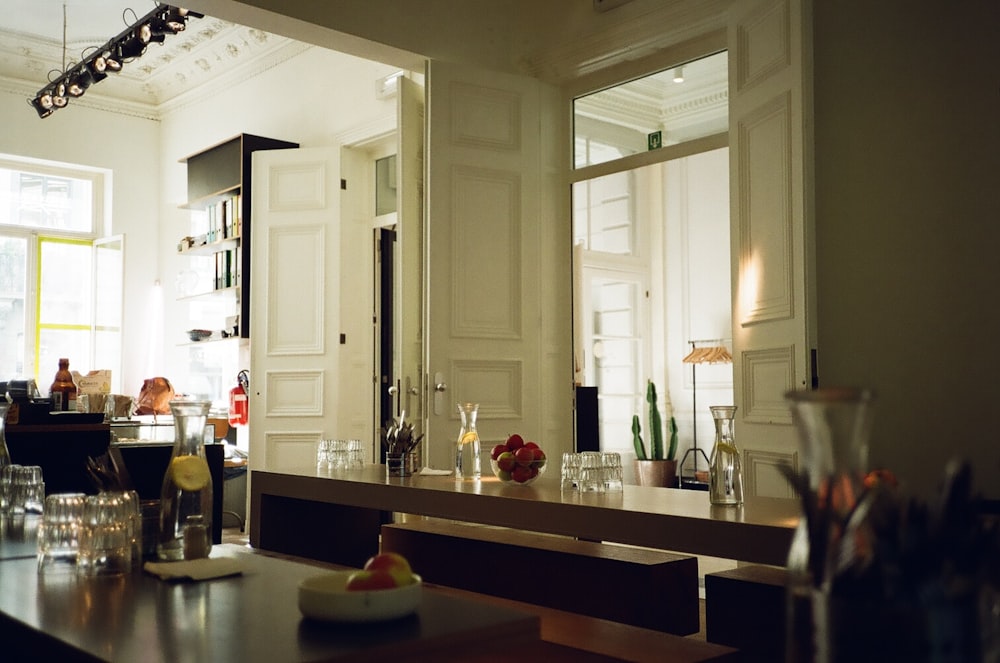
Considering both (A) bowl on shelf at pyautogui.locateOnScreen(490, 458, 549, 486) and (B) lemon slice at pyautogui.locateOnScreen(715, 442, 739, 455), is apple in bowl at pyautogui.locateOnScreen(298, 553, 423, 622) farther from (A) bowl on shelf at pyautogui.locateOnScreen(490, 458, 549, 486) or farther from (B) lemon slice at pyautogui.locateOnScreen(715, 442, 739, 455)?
(A) bowl on shelf at pyautogui.locateOnScreen(490, 458, 549, 486)

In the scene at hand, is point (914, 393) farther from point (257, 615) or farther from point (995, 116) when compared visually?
point (257, 615)

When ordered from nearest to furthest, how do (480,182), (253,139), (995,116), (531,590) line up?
(531,590) → (995,116) → (480,182) → (253,139)

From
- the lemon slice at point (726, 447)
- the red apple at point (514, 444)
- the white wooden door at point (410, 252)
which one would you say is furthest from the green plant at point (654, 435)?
the lemon slice at point (726, 447)

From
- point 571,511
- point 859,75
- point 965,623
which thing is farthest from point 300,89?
point 965,623

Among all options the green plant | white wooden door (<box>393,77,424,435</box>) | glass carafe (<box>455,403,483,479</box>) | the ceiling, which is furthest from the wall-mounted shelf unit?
glass carafe (<box>455,403,483,479</box>)

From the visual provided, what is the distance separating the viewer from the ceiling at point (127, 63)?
316 inches

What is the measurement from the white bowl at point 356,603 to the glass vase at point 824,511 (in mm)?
632

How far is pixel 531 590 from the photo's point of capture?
3254 mm

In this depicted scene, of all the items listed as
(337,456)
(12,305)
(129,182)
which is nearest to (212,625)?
(337,456)

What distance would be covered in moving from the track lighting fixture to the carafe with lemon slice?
18.3 ft

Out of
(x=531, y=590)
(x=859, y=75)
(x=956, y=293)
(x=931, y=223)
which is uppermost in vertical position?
(x=859, y=75)

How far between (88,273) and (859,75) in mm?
7888

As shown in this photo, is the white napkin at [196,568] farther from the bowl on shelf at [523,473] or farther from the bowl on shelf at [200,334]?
the bowl on shelf at [200,334]

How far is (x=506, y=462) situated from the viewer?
340cm
